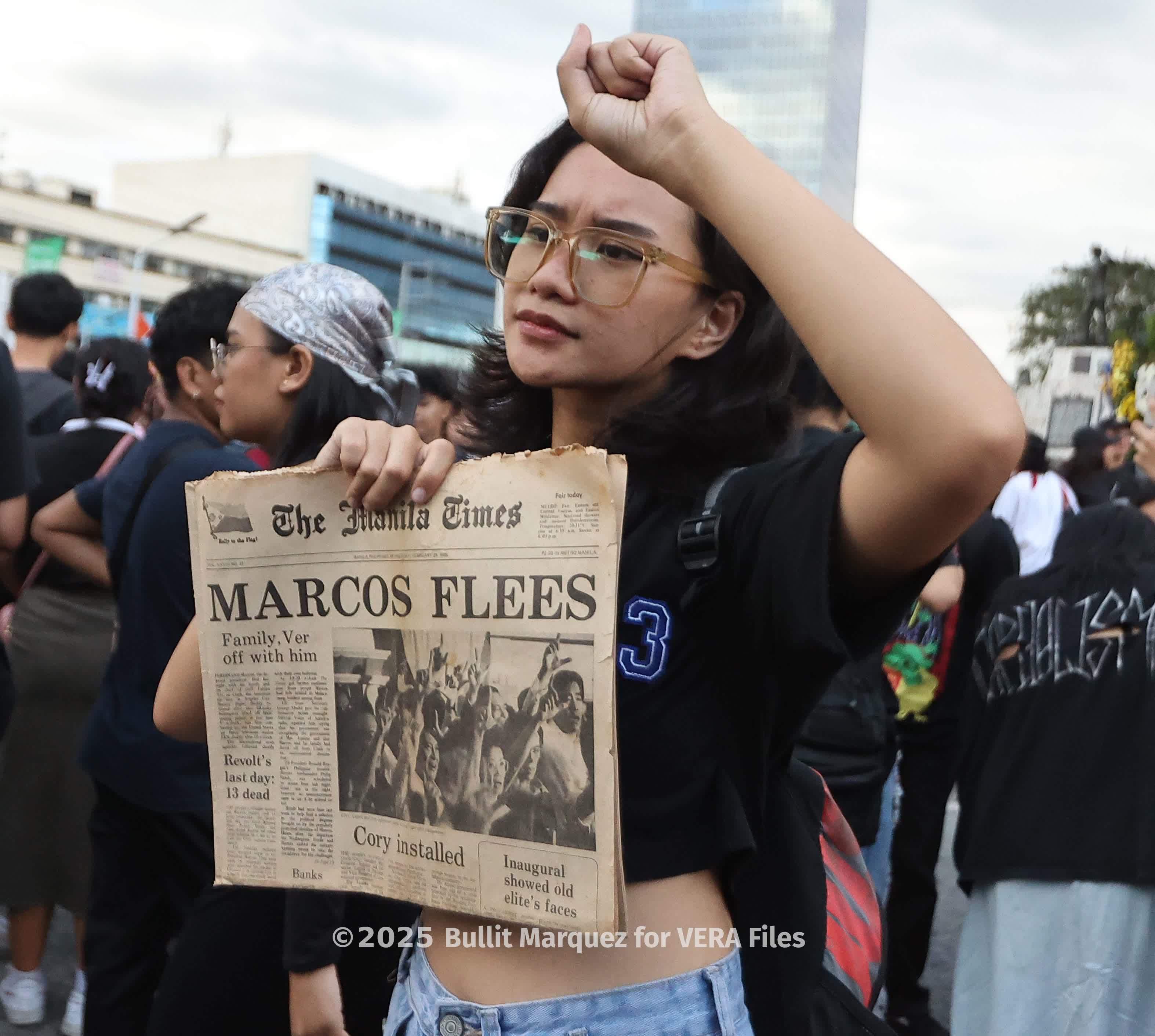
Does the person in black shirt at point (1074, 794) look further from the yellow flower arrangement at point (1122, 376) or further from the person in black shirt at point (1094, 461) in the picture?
the yellow flower arrangement at point (1122, 376)

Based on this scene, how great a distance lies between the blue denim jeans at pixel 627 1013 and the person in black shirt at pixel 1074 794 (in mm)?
1914

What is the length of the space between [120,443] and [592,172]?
2878 mm

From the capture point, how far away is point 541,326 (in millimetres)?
1337

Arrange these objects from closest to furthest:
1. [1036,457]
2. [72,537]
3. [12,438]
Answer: [12,438] → [72,537] → [1036,457]

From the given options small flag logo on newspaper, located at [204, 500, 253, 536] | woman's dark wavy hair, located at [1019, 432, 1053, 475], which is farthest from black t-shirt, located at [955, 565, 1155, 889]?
woman's dark wavy hair, located at [1019, 432, 1053, 475]

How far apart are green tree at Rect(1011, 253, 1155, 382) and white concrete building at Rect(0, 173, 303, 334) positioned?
3196 cm

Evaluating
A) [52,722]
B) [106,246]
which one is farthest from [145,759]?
[106,246]

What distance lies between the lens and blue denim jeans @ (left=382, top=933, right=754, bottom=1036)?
1.20 m

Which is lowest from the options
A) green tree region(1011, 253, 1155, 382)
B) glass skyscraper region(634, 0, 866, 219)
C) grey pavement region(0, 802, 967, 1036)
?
grey pavement region(0, 802, 967, 1036)

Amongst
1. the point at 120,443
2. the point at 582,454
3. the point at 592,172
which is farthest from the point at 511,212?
the point at 120,443

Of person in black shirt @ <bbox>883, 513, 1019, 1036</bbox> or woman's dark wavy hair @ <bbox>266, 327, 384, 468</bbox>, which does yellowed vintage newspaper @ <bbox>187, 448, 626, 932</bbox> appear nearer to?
woman's dark wavy hair @ <bbox>266, 327, 384, 468</bbox>

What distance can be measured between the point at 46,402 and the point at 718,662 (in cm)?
422

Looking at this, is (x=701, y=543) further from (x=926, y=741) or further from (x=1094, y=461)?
(x=1094, y=461)

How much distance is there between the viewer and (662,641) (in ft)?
3.94
